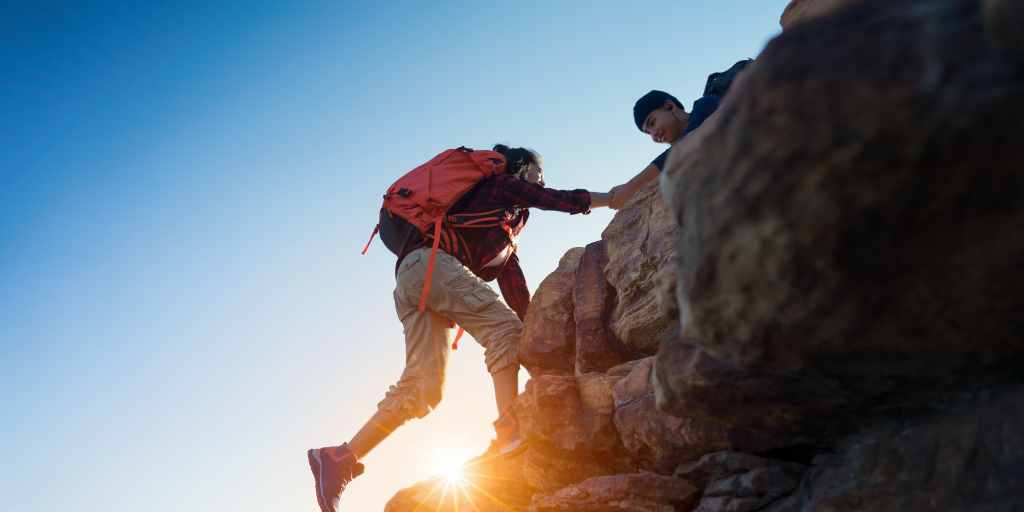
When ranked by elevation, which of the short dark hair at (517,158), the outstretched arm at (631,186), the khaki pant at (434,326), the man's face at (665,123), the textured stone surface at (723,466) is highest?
the short dark hair at (517,158)

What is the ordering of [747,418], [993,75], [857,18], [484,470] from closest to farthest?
[993,75] → [857,18] → [747,418] → [484,470]

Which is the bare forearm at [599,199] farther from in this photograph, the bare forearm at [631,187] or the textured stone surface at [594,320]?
the textured stone surface at [594,320]

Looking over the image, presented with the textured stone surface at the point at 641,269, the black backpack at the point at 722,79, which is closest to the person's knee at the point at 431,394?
the textured stone surface at the point at 641,269

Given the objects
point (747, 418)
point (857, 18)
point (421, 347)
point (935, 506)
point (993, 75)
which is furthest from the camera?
point (421, 347)

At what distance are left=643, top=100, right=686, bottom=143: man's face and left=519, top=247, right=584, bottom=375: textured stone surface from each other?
2.23 metres

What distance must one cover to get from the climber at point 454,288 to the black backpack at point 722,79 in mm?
1947

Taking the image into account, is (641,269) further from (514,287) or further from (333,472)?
(333,472)

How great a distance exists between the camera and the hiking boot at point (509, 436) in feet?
23.0

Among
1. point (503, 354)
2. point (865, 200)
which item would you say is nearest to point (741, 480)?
point (865, 200)

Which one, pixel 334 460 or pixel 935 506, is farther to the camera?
pixel 334 460

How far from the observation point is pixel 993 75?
2.21 meters

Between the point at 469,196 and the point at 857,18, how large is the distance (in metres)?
6.38

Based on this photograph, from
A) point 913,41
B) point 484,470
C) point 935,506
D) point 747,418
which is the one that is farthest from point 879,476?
point 484,470

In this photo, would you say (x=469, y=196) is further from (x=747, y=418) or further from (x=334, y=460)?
(x=747, y=418)
